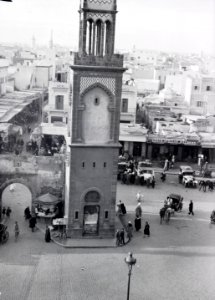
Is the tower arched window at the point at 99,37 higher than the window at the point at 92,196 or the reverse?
higher

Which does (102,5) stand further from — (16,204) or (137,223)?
(16,204)

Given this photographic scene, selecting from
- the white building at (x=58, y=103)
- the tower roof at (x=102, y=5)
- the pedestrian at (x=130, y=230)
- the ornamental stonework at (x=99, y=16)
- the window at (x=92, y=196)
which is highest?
the tower roof at (x=102, y=5)

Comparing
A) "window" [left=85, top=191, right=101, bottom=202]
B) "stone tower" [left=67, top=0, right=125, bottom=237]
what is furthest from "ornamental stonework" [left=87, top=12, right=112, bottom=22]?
"window" [left=85, top=191, right=101, bottom=202]

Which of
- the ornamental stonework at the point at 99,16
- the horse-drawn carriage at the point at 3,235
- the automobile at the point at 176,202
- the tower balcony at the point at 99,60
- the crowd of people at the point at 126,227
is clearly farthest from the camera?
the automobile at the point at 176,202

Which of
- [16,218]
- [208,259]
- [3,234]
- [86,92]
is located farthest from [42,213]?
[208,259]

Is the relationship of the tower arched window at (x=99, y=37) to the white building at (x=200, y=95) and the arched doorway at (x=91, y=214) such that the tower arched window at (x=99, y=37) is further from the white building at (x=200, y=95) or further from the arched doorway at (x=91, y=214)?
the white building at (x=200, y=95)

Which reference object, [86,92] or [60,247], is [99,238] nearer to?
[60,247]

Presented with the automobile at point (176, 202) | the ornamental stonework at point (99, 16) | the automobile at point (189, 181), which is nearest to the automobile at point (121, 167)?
the automobile at point (189, 181)

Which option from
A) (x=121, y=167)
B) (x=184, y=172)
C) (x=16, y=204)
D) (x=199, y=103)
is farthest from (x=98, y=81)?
(x=199, y=103)

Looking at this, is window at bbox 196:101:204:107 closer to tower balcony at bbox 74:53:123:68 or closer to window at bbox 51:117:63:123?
window at bbox 51:117:63:123
